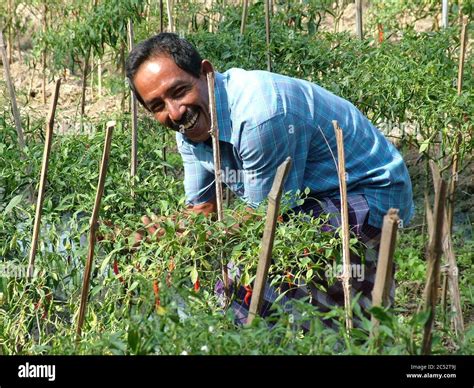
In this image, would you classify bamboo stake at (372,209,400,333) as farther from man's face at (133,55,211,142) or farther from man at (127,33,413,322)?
man's face at (133,55,211,142)

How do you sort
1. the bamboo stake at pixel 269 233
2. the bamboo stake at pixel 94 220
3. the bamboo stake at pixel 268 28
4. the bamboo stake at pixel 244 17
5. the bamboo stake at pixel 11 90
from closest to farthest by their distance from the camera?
the bamboo stake at pixel 269 233, the bamboo stake at pixel 94 220, the bamboo stake at pixel 11 90, the bamboo stake at pixel 268 28, the bamboo stake at pixel 244 17

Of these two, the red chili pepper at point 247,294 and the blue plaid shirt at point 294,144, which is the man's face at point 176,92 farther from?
the red chili pepper at point 247,294

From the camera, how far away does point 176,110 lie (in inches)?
131

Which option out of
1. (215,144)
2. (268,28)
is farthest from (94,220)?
(268,28)

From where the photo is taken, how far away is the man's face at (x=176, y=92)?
3312 mm

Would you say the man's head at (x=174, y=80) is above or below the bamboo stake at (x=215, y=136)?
above

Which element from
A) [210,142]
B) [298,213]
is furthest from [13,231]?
[298,213]

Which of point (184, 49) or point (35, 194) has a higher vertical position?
point (184, 49)

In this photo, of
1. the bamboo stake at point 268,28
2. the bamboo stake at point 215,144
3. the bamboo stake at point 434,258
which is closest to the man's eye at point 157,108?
the bamboo stake at point 215,144

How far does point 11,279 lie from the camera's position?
337cm

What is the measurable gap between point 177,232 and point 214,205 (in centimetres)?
56

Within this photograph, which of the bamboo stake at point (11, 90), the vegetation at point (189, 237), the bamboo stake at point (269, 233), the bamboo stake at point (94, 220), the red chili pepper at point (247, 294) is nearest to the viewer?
the vegetation at point (189, 237)

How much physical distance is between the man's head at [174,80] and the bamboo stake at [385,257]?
1067mm
